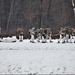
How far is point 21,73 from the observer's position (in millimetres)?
10164

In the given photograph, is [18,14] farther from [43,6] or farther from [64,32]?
[64,32]

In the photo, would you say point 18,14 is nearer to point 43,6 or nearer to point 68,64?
point 43,6

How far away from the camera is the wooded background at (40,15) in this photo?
51.9 meters

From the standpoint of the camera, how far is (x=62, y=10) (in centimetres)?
5272

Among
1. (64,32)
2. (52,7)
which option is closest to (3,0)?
(52,7)

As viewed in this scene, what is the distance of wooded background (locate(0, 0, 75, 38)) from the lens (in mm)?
51938

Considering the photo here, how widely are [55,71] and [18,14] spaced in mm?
45633

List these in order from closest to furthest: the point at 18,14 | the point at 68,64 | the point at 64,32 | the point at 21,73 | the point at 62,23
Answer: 1. the point at 21,73
2. the point at 68,64
3. the point at 64,32
4. the point at 62,23
5. the point at 18,14

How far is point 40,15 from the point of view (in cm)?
5206

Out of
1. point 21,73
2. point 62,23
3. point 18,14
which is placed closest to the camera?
point 21,73

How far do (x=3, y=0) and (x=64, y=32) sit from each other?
110ft

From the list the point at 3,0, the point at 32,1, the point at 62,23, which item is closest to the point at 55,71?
the point at 62,23

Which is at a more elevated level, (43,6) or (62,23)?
(43,6)

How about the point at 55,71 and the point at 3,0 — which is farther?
the point at 3,0
